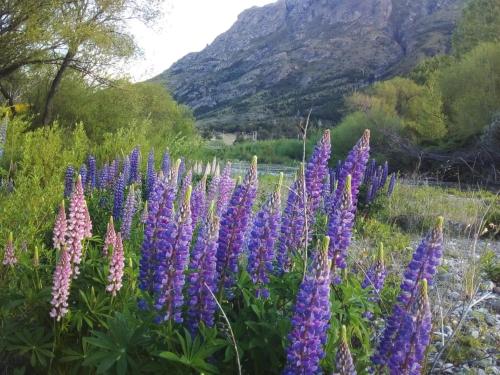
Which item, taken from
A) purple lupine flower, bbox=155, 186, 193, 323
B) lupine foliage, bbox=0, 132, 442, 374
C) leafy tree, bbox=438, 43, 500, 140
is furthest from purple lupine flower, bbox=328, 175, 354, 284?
leafy tree, bbox=438, 43, 500, 140

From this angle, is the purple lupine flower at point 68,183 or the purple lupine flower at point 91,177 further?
the purple lupine flower at point 91,177

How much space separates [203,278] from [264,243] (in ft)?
1.53

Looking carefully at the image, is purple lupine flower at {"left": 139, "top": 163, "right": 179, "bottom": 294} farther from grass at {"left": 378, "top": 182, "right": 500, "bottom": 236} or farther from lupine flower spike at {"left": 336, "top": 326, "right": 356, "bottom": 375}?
grass at {"left": 378, "top": 182, "right": 500, "bottom": 236}

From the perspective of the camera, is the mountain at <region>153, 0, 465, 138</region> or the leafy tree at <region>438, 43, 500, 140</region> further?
the mountain at <region>153, 0, 465, 138</region>

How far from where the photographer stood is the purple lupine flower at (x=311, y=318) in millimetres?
2092

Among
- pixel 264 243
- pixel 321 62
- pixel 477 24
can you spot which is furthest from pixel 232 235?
pixel 321 62

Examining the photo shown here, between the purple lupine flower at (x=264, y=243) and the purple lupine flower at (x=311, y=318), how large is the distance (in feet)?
2.37

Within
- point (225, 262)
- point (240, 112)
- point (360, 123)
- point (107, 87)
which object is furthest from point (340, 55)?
point (225, 262)

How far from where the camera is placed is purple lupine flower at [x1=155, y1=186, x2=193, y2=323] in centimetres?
250

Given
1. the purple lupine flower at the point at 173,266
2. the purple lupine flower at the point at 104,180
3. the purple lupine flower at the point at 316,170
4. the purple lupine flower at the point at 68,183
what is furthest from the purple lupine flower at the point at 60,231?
the purple lupine flower at the point at 104,180

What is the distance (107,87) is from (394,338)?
16.2 m

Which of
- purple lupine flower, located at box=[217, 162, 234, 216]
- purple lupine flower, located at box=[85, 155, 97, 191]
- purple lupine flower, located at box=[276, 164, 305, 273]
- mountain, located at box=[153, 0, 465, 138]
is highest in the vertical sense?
mountain, located at box=[153, 0, 465, 138]

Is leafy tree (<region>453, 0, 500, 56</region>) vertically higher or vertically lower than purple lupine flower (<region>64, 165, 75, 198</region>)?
higher

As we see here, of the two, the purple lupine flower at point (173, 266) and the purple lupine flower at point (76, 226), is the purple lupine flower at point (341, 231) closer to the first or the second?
the purple lupine flower at point (173, 266)
